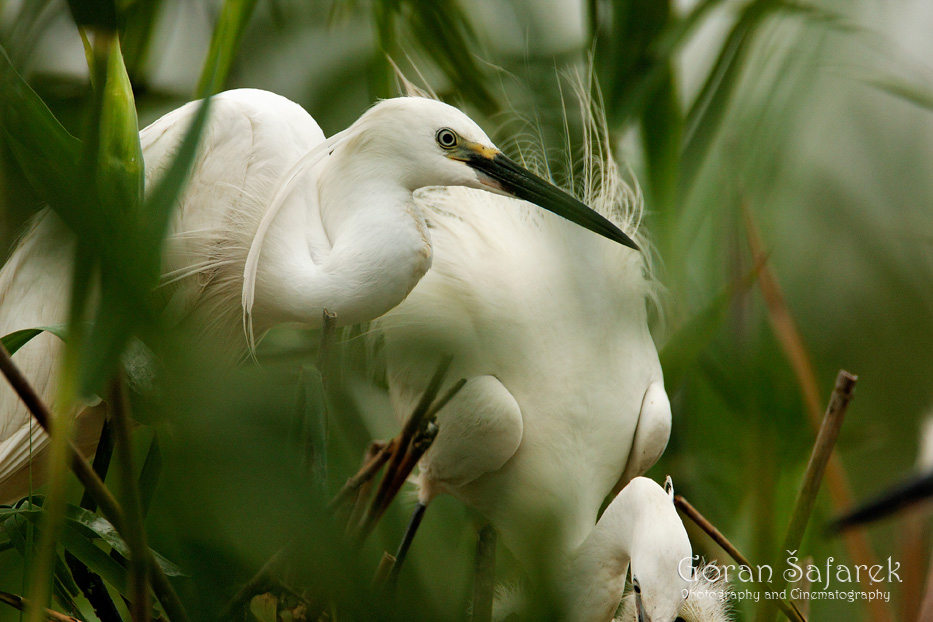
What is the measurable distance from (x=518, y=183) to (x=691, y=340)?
321 mm

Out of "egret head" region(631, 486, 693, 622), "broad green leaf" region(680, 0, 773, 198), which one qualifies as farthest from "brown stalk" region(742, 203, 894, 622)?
"broad green leaf" region(680, 0, 773, 198)

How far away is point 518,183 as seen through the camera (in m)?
0.92

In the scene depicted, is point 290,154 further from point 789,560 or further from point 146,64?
point 789,560

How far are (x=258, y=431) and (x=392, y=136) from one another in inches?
28.6

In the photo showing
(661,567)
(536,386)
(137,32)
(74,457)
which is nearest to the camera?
(74,457)

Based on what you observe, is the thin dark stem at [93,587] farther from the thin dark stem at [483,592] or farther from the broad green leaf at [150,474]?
the thin dark stem at [483,592]

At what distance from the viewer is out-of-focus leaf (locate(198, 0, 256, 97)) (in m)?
0.67

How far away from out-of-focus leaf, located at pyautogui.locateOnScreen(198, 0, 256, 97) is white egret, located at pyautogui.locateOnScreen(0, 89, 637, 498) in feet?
0.64

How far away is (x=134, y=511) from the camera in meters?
0.40

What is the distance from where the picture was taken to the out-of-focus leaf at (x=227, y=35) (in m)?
0.67

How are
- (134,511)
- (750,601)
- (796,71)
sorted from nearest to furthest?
(134,511) → (750,601) → (796,71)

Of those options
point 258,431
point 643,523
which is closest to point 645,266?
point 643,523

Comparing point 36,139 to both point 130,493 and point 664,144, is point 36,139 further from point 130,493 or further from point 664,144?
point 664,144

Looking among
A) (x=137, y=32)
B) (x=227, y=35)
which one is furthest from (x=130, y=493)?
(x=227, y=35)
